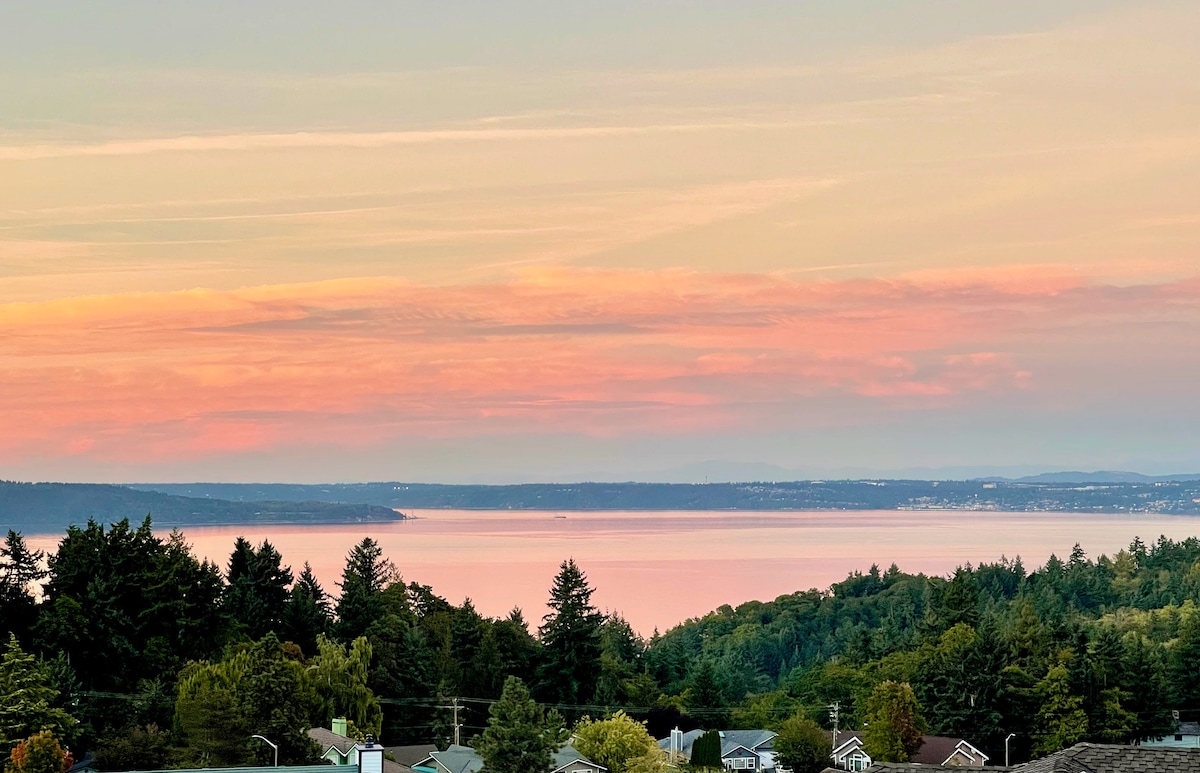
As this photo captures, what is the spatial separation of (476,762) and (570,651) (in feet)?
70.3

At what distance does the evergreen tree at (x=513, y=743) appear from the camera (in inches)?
1892

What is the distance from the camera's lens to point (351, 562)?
8750 centimetres

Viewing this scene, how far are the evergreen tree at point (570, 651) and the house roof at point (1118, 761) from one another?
188 ft

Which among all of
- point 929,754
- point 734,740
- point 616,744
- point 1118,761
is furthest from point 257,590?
point 1118,761

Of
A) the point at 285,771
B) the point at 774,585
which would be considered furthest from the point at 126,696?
the point at 774,585

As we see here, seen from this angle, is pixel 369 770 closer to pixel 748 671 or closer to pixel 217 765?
pixel 217 765

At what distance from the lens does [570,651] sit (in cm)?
7562

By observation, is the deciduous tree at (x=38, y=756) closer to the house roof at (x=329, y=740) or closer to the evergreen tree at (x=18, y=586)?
the house roof at (x=329, y=740)

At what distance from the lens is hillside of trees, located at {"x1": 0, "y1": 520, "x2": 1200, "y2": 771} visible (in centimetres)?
5572

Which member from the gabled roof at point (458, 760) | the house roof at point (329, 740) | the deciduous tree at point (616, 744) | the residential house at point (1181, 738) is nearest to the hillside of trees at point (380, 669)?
the residential house at point (1181, 738)

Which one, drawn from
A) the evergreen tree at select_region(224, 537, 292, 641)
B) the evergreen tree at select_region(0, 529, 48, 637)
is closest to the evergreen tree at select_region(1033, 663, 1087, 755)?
the evergreen tree at select_region(224, 537, 292, 641)

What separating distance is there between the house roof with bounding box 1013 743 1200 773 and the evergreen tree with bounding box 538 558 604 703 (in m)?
57.4

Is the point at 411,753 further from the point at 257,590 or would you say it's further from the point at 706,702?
the point at 706,702

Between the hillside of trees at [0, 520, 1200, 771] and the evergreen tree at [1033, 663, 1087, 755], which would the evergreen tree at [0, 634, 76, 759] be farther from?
the evergreen tree at [1033, 663, 1087, 755]
